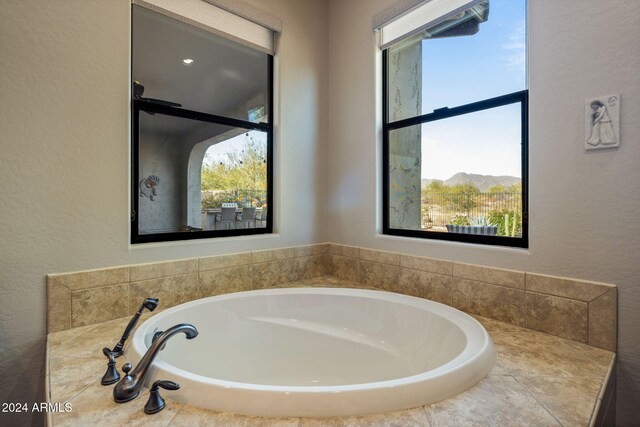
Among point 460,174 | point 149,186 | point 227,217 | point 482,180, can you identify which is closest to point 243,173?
point 227,217

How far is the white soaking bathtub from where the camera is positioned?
59.7 inches

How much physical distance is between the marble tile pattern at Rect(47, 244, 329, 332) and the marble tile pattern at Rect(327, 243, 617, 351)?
61cm

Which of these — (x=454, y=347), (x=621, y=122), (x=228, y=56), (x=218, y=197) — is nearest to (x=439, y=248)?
(x=454, y=347)

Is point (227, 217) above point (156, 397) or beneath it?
above

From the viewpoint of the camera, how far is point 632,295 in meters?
1.27

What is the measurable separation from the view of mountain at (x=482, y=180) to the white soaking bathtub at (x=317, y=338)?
0.74 m

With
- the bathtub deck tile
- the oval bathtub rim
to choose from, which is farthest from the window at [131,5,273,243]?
the bathtub deck tile

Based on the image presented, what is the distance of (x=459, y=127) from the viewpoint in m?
1.98

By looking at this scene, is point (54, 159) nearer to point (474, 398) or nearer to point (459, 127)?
point (474, 398)

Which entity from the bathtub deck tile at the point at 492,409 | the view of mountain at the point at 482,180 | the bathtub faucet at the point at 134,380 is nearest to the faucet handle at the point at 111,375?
the bathtub faucet at the point at 134,380

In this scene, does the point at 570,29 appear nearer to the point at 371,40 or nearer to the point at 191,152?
the point at 371,40

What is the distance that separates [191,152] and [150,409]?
153cm

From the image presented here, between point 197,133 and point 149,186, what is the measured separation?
46 cm

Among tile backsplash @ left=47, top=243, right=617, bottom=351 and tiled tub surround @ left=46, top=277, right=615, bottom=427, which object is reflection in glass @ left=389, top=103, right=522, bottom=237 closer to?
tile backsplash @ left=47, top=243, right=617, bottom=351
